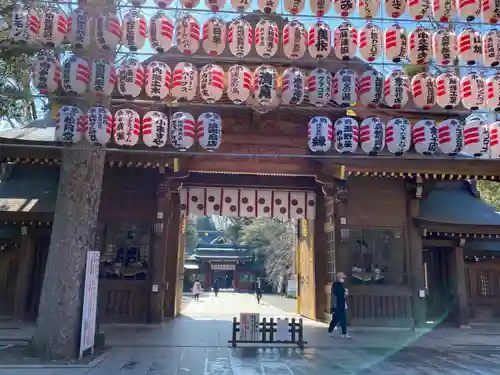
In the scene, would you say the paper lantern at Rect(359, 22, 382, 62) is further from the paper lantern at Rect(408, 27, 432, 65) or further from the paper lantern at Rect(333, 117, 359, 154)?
the paper lantern at Rect(333, 117, 359, 154)

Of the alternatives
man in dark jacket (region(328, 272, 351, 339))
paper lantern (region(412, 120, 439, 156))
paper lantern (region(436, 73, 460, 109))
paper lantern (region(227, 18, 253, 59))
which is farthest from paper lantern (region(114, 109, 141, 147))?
paper lantern (region(436, 73, 460, 109))

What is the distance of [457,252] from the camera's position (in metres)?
12.8

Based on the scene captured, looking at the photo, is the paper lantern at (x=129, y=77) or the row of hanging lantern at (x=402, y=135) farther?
the row of hanging lantern at (x=402, y=135)

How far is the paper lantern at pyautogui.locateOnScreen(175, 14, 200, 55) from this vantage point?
8734 millimetres

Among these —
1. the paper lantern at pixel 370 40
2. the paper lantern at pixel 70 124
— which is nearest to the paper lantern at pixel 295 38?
the paper lantern at pixel 370 40

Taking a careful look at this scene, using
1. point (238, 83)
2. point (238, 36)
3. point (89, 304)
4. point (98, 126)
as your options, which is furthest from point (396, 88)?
point (89, 304)

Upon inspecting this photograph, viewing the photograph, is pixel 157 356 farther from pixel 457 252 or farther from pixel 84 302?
pixel 457 252

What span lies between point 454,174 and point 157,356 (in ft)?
Answer: 28.3

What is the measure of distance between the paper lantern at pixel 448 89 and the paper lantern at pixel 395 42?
951mm

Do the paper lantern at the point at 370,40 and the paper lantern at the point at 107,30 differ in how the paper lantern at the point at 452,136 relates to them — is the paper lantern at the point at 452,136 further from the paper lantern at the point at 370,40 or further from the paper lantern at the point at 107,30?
the paper lantern at the point at 107,30

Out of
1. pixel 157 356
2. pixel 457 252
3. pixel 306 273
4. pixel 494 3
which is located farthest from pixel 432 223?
pixel 157 356

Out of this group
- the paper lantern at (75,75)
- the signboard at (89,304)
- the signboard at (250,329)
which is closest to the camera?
the signboard at (89,304)

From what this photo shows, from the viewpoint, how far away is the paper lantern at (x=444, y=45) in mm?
8875

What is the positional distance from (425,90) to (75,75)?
277 inches
